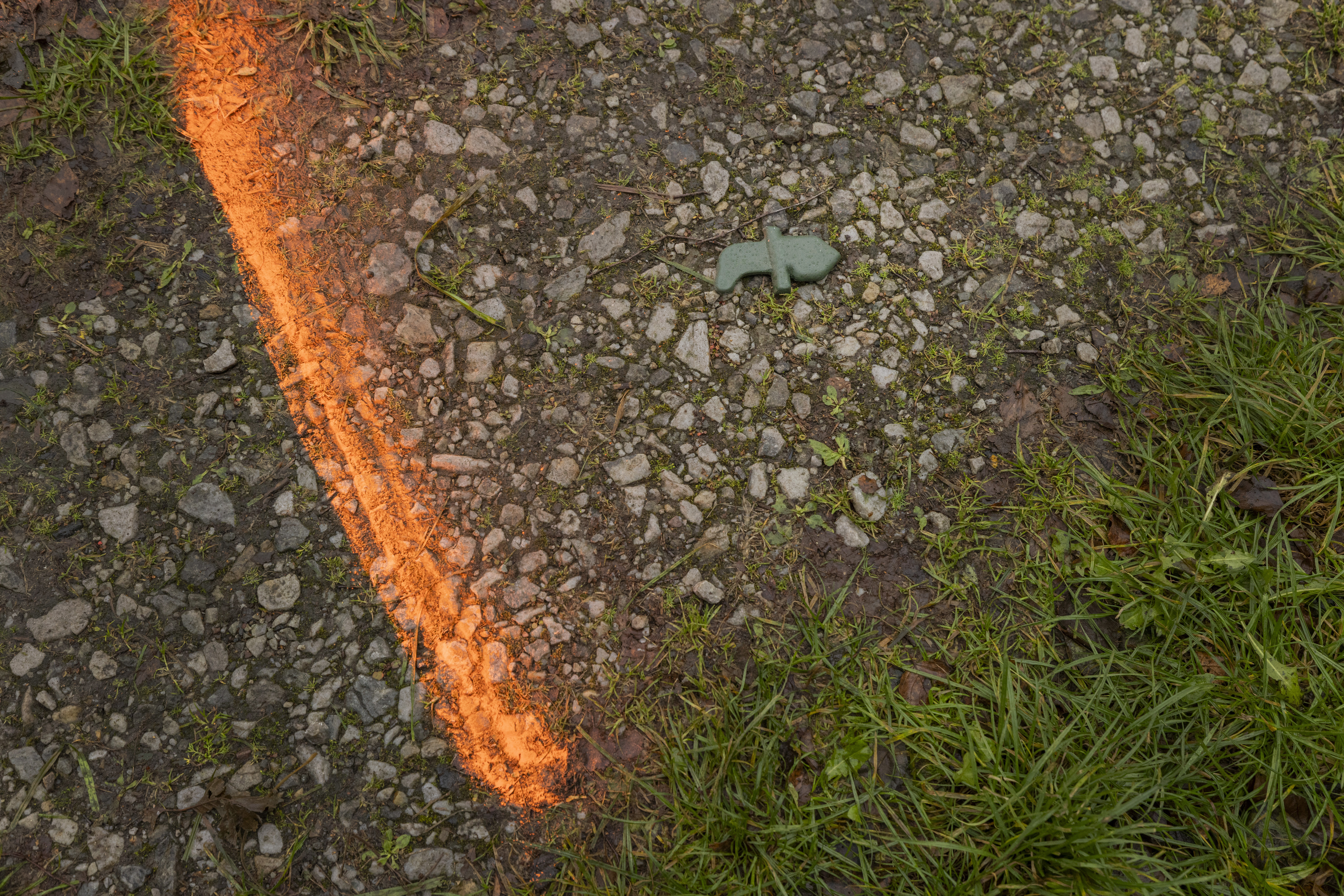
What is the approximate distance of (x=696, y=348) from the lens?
2.49 meters

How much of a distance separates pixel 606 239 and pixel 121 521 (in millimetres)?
1761

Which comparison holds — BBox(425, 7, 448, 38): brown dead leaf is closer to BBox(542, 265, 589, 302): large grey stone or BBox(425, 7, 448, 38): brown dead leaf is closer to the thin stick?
BBox(542, 265, 589, 302): large grey stone

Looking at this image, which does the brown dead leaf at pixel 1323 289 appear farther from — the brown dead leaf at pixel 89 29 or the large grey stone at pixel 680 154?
the brown dead leaf at pixel 89 29

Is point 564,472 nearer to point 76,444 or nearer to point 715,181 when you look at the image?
point 715,181

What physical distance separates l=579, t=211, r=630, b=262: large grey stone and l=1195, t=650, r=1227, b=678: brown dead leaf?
2.18 meters

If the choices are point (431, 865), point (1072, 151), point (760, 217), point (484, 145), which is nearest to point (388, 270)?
point (484, 145)

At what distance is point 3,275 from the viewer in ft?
8.09

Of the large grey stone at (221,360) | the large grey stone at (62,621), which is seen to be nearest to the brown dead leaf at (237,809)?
the large grey stone at (62,621)

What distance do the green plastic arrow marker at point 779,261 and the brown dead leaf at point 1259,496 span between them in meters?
1.45

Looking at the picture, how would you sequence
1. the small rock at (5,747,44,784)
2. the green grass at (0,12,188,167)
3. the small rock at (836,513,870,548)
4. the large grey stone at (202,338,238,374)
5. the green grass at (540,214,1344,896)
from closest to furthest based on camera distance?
the green grass at (540,214,1344,896), the small rock at (5,747,44,784), the small rock at (836,513,870,548), the large grey stone at (202,338,238,374), the green grass at (0,12,188,167)

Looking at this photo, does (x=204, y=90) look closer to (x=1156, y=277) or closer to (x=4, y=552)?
(x=4, y=552)

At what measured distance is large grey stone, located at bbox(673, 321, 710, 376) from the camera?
8.11 ft

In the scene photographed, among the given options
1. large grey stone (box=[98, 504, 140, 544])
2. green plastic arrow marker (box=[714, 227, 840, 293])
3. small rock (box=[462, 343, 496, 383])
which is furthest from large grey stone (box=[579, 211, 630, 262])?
large grey stone (box=[98, 504, 140, 544])

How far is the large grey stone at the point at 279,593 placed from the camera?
7.40ft
